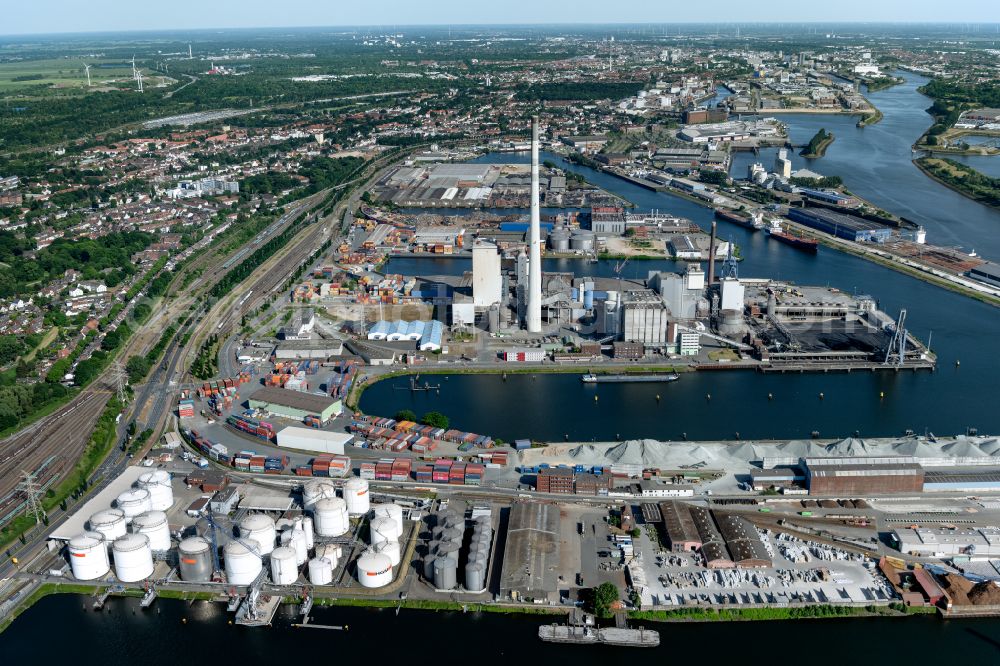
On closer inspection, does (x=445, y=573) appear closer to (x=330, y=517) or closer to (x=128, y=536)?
(x=330, y=517)

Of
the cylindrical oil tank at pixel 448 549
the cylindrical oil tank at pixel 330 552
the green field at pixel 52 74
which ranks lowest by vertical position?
the cylindrical oil tank at pixel 330 552

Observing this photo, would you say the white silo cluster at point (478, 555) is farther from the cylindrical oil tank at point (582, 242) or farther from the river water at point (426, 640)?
the cylindrical oil tank at point (582, 242)

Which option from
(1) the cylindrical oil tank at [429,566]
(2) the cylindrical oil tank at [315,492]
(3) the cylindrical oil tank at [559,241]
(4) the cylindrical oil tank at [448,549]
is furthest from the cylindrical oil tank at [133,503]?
(3) the cylindrical oil tank at [559,241]

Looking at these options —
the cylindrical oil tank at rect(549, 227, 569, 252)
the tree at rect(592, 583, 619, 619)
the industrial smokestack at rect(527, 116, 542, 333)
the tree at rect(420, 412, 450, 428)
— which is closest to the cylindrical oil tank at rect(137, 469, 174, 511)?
the tree at rect(420, 412, 450, 428)

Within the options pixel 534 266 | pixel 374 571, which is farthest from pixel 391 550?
pixel 534 266

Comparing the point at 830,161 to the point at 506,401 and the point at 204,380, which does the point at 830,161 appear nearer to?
the point at 506,401

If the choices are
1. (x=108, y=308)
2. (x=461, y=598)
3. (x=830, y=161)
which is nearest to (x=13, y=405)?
(x=108, y=308)
